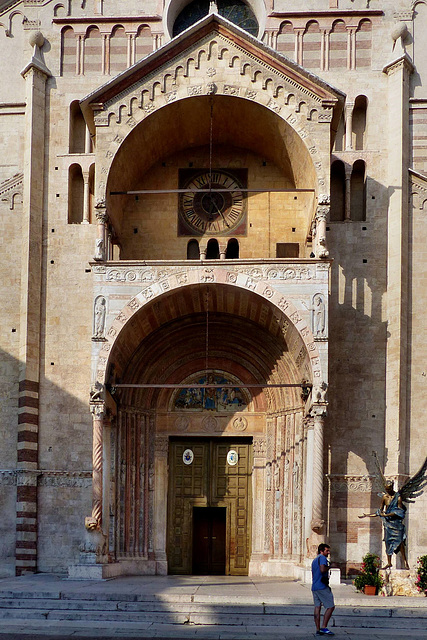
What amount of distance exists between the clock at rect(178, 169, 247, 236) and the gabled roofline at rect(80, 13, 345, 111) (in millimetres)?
3195

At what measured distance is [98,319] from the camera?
19516mm

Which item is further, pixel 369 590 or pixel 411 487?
pixel 411 487

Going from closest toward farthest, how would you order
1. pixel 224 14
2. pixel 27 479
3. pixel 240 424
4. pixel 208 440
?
pixel 27 479 < pixel 240 424 < pixel 208 440 < pixel 224 14

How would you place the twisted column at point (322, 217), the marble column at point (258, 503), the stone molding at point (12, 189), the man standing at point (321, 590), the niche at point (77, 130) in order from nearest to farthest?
the man standing at point (321, 590) < the twisted column at point (322, 217) < the marble column at point (258, 503) < the stone molding at point (12, 189) < the niche at point (77, 130)

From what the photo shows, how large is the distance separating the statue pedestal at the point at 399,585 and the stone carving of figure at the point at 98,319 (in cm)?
740

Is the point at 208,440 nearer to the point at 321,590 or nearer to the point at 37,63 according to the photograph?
the point at 321,590

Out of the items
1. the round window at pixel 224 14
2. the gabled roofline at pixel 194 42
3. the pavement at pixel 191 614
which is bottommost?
the pavement at pixel 191 614

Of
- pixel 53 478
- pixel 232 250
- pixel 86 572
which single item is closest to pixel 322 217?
pixel 232 250

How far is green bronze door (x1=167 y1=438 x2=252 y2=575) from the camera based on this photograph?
21.7 meters

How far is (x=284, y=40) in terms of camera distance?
891 inches

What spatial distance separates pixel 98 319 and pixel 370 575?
24.4 ft

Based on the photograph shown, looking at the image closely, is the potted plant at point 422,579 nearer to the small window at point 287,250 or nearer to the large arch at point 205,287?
the large arch at point 205,287

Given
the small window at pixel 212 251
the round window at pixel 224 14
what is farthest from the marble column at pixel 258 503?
the round window at pixel 224 14

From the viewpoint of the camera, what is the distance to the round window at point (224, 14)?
23.5 m
